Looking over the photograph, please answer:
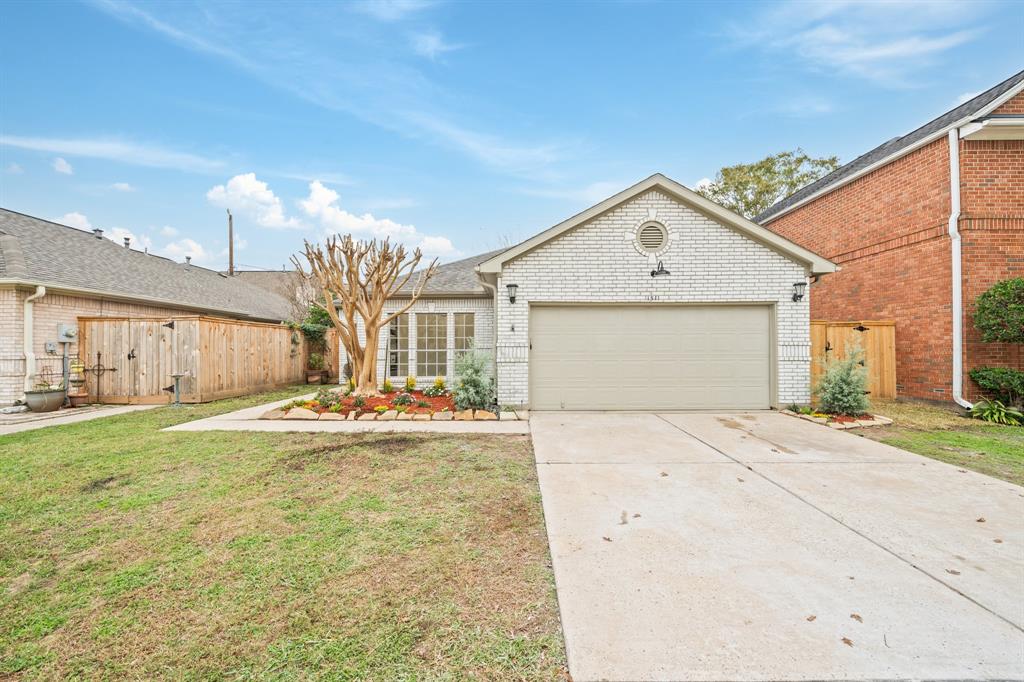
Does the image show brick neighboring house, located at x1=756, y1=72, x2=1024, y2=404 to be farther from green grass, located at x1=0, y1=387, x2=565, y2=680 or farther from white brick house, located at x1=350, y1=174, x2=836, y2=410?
green grass, located at x1=0, y1=387, x2=565, y2=680

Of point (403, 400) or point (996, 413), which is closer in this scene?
point (996, 413)

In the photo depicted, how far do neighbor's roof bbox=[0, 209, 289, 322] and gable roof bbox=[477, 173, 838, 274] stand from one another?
32.7ft

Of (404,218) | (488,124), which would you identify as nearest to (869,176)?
(488,124)

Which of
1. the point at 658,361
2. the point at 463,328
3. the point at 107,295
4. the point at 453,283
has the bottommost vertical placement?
the point at 658,361

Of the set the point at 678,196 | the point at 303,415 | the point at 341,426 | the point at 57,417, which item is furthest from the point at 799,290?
the point at 57,417

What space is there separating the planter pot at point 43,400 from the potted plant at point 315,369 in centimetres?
606

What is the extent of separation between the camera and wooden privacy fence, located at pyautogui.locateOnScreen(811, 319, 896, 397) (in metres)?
9.88

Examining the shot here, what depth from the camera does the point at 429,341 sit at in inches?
452

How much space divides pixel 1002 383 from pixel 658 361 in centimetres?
A: 628

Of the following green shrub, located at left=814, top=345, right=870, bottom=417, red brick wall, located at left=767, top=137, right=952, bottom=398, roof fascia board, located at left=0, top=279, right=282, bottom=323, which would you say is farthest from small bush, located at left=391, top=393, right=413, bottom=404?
red brick wall, located at left=767, top=137, right=952, bottom=398

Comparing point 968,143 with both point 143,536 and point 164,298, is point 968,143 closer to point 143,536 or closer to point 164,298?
point 143,536

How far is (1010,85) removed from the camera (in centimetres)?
868

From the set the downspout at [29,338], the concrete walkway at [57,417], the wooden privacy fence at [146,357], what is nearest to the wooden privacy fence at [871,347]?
the wooden privacy fence at [146,357]

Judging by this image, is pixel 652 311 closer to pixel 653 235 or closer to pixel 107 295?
pixel 653 235
